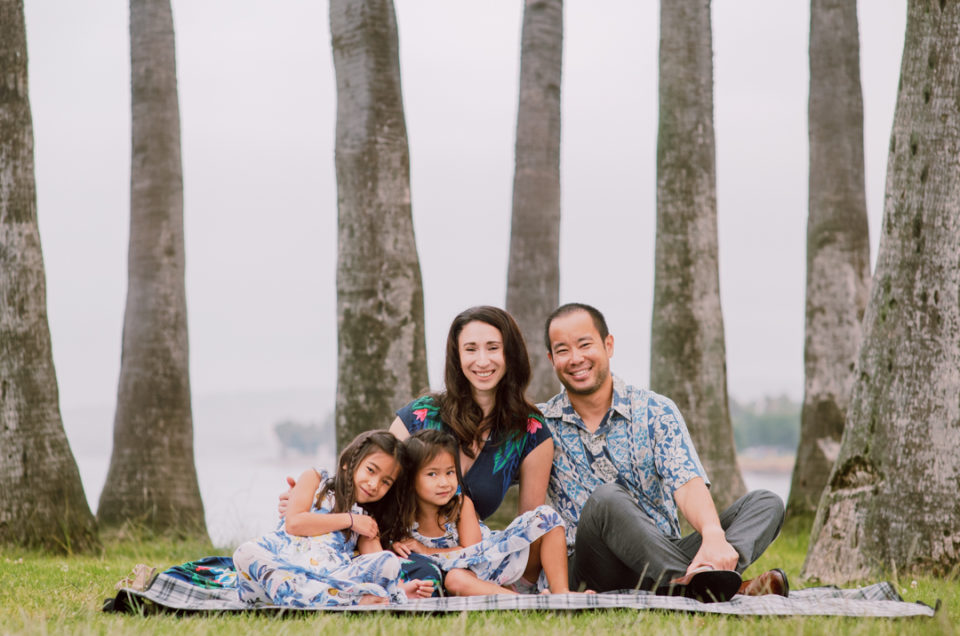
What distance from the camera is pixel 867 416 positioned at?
24.2 ft

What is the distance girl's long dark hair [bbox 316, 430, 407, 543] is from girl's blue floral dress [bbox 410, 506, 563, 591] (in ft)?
0.96

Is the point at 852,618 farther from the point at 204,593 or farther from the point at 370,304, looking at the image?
the point at 370,304

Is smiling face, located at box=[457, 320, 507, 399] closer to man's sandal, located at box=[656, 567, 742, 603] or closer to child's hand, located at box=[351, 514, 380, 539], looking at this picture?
child's hand, located at box=[351, 514, 380, 539]

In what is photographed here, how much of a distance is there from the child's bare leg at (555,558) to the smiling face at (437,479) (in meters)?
0.57

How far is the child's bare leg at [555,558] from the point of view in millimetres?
5355

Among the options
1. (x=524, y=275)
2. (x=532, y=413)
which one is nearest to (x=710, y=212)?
(x=524, y=275)

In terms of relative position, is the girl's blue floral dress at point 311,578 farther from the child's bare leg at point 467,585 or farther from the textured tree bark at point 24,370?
the textured tree bark at point 24,370

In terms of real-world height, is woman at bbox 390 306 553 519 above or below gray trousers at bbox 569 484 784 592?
above

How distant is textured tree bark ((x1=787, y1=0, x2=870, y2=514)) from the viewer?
11672 mm

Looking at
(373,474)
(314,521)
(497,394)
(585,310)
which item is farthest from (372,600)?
(585,310)

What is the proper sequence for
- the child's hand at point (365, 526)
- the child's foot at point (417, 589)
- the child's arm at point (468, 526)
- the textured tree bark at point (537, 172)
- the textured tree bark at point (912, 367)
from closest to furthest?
the child's foot at point (417, 589) → the child's hand at point (365, 526) → the child's arm at point (468, 526) → the textured tree bark at point (912, 367) → the textured tree bark at point (537, 172)

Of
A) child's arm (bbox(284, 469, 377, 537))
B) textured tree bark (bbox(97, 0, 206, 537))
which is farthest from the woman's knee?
textured tree bark (bbox(97, 0, 206, 537))

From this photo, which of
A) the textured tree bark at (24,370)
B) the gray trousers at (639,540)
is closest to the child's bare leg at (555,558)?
the gray trousers at (639,540)

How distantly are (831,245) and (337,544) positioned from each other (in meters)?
8.46
